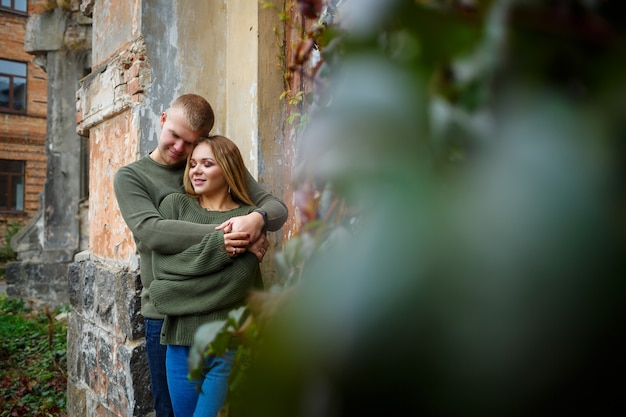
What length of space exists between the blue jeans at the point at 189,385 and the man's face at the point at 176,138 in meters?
0.84

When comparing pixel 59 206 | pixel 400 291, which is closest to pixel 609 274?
pixel 400 291

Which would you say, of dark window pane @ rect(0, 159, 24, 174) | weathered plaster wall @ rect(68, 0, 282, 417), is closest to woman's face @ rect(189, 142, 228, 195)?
weathered plaster wall @ rect(68, 0, 282, 417)

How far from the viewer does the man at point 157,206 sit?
7.11 feet

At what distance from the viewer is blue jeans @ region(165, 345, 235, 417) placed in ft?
6.87

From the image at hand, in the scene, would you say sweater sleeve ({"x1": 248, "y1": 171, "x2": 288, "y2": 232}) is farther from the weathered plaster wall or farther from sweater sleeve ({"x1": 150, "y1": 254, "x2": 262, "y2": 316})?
the weathered plaster wall

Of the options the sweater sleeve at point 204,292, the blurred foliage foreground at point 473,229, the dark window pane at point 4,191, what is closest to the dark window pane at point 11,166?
the dark window pane at point 4,191

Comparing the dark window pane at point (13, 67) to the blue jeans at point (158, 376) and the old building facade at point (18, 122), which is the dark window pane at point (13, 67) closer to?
the old building facade at point (18, 122)

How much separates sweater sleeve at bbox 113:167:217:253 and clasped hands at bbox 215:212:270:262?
10 cm

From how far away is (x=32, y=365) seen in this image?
541 centimetres

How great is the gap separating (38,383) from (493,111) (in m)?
5.48

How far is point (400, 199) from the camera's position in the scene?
294 millimetres

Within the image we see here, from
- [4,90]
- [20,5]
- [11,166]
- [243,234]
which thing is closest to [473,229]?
[243,234]

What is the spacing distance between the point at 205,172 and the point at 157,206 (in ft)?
0.98

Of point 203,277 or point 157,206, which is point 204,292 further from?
point 157,206
